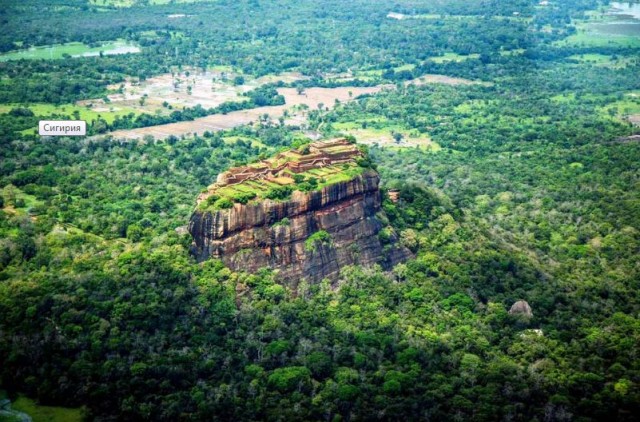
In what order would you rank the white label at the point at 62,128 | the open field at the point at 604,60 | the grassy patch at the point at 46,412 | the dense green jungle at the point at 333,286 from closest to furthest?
1. the grassy patch at the point at 46,412
2. the dense green jungle at the point at 333,286
3. the white label at the point at 62,128
4. the open field at the point at 604,60

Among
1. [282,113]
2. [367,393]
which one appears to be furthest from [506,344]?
[282,113]

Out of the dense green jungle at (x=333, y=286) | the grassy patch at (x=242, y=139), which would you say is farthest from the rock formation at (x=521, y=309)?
the grassy patch at (x=242, y=139)

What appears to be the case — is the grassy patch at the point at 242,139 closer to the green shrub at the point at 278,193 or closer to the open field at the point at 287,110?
the open field at the point at 287,110

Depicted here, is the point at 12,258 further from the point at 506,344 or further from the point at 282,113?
the point at 282,113

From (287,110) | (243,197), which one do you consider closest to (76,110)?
(287,110)

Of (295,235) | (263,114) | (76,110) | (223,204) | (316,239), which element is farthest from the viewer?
(263,114)

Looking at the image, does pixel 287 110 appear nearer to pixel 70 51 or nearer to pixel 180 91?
pixel 180 91
